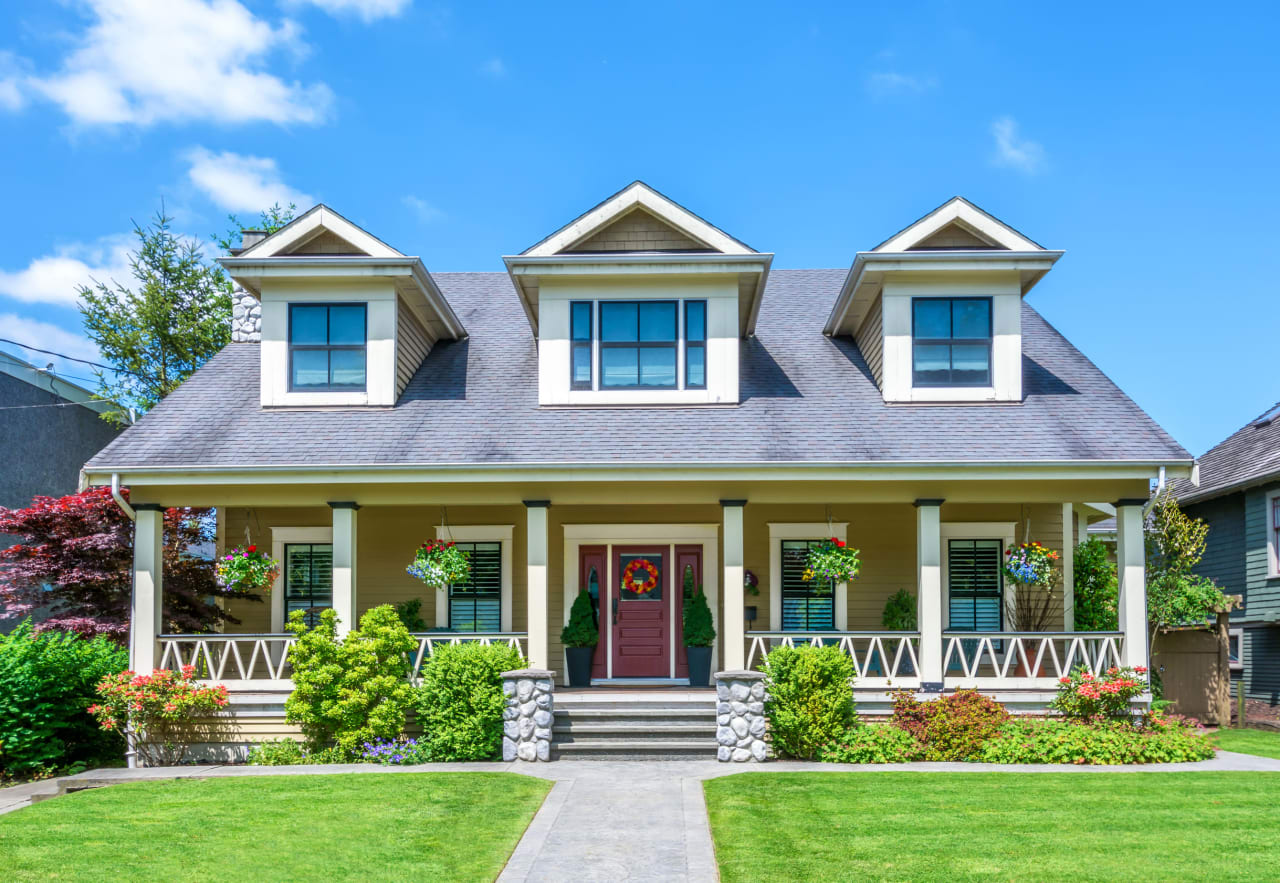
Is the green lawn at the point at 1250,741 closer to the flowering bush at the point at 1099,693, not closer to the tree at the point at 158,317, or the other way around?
the flowering bush at the point at 1099,693

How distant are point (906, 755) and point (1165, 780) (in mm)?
2595

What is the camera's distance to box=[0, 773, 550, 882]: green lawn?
24.8 feet

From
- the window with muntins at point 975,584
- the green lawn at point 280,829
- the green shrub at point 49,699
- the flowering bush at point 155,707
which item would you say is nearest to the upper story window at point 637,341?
the window with muntins at point 975,584

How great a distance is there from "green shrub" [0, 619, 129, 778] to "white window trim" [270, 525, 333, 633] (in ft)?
7.61

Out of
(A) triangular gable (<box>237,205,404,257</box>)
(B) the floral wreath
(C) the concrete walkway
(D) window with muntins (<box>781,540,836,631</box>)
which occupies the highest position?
(A) triangular gable (<box>237,205,404,257</box>)

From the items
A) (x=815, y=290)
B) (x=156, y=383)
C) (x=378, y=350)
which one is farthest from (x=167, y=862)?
(x=156, y=383)

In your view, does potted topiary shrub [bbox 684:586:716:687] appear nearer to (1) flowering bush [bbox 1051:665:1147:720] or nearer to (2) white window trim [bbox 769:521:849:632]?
(2) white window trim [bbox 769:521:849:632]

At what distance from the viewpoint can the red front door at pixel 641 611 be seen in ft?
51.0

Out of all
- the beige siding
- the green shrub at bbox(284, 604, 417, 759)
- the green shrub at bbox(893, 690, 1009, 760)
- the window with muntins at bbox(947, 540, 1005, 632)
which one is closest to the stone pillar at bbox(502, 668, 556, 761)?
the green shrub at bbox(284, 604, 417, 759)

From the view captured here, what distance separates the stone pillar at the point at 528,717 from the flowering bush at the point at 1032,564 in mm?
6173

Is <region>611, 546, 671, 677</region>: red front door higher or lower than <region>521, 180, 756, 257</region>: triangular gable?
lower

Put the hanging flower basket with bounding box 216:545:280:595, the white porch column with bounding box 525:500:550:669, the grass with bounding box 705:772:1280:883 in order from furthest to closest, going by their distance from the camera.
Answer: the hanging flower basket with bounding box 216:545:280:595 → the white porch column with bounding box 525:500:550:669 → the grass with bounding box 705:772:1280:883

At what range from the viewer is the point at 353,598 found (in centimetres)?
1342

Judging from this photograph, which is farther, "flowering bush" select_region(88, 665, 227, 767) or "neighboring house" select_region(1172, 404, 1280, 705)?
"neighboring house" select_region(1172, 404, 1280, 705)
